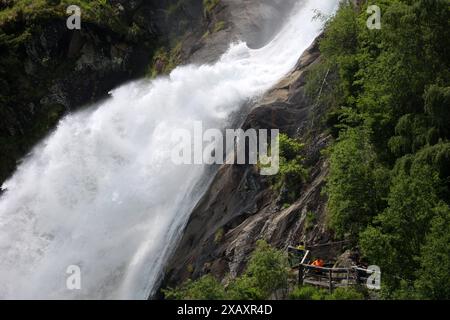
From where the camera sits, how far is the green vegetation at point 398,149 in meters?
18.6

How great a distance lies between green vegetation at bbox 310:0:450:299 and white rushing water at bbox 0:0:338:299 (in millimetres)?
7497

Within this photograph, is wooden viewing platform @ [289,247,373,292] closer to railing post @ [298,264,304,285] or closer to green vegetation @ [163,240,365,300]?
railing post @ [298,264,304,285]

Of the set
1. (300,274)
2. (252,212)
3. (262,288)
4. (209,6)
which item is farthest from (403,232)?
(209,6)

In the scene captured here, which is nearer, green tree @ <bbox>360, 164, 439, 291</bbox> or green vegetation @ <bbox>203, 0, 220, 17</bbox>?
green tree @ <bbox>360, 164, 439, 291</bbox>

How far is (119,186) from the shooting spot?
103 feet

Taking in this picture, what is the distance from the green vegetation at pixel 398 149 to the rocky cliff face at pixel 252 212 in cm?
120

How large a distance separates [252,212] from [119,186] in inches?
307

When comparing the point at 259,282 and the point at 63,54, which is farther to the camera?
the point at 63,54

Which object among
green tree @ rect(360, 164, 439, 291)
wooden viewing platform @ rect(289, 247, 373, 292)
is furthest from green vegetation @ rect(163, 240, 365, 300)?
green tree @ rect(360, 164, 439, 291)

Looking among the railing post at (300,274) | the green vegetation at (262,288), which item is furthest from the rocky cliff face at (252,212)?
the green vegetation at (262,288)

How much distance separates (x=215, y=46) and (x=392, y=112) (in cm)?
1892

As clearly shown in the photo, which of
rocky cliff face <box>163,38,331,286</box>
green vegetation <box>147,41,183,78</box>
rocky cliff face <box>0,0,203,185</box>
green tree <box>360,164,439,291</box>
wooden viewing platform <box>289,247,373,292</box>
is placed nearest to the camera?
green tree <box>360,164,439,291</box>

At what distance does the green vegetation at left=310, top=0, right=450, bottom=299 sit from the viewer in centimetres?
1859

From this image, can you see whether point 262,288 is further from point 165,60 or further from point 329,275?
point 165,60
